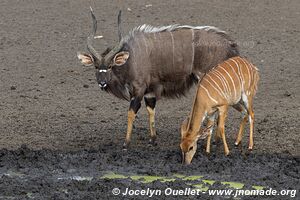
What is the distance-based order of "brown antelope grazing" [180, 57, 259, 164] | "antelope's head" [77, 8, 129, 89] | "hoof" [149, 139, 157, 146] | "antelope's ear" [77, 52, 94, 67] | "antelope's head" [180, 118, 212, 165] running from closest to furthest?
"antelope's head" [180, 118, 212, 165] < "brown antelope grazing" [180, 57, 259, 164] < "antelope's head" [77, 8, 129, 89] < "antelope's ear" [77, 52, 94, 67] < "hoof" [149, 139, 157, 146]

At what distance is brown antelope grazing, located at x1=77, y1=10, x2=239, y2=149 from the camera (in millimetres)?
9836

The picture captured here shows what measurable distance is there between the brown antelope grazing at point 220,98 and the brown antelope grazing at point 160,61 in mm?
454

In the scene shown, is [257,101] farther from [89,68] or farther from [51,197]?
[51,197]

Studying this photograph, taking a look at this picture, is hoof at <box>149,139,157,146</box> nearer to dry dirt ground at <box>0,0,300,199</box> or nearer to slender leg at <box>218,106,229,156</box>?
dry dirt ground at <box>0,0,300,199</box>

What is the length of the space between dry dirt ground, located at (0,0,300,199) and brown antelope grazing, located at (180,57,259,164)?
8.4 inches

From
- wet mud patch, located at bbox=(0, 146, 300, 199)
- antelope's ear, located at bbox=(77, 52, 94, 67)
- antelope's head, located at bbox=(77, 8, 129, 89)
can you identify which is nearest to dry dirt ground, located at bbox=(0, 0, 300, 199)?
wet mud patch, located at bbox=(0, 146, 300, 199)

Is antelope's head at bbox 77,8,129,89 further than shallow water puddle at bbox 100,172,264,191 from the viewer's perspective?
Yes

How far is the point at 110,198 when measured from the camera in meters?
7.77

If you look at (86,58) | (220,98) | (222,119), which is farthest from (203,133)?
(86,58)

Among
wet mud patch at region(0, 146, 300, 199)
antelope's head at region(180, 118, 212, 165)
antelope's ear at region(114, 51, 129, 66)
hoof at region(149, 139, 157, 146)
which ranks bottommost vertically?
hoof at region(149, 139, 157, 146)

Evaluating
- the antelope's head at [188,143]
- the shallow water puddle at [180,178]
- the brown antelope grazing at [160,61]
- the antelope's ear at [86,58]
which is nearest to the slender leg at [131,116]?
the brown antelope grazing at [160,61]

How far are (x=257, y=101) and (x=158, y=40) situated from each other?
191 cm

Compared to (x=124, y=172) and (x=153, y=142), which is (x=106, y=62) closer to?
(x=153, y=142)

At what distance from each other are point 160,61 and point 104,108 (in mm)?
1501
